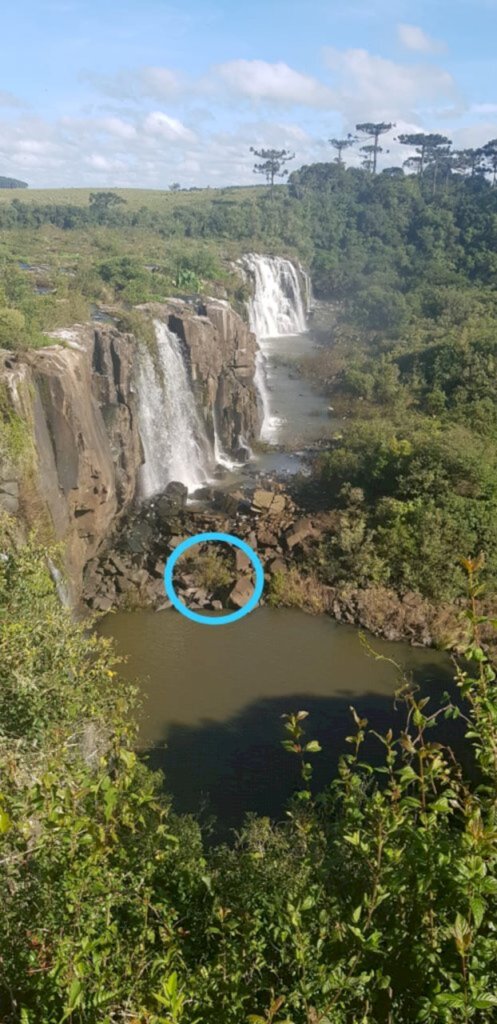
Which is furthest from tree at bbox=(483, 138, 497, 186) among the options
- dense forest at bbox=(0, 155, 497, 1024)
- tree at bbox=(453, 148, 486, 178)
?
dense forest at bbox=(0, 155, 497, 1024)

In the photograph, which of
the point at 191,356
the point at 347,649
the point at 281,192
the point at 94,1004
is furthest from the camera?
the point at 281,192

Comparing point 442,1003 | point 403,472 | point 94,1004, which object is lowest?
point 403,472

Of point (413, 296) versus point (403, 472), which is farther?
point (413, 296)

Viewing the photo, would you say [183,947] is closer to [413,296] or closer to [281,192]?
[413,296]

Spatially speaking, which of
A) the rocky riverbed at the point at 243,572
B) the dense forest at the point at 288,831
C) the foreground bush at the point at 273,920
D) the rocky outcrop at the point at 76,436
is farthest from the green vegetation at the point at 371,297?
the foreground bush at the point at 273,920

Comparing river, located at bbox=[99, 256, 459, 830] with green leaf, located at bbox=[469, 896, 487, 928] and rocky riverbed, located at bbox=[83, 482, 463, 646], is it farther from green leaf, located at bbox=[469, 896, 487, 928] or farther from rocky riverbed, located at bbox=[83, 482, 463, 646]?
green leaf, located at bbox=[469, 896, 487, 928]

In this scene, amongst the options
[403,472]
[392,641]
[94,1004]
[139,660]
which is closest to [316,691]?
[392,641]

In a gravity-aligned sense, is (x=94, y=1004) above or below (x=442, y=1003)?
below

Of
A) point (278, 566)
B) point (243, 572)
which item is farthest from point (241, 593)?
point (278, 566)
